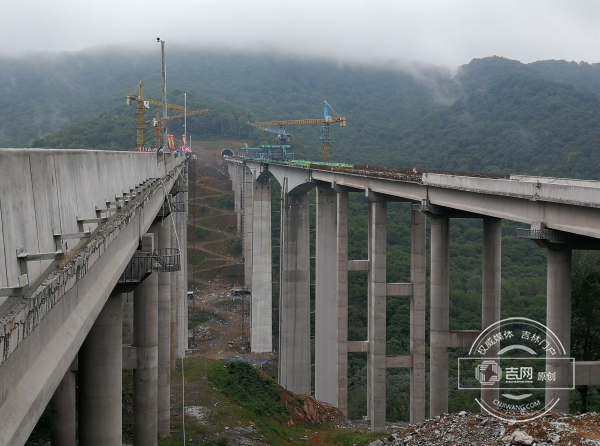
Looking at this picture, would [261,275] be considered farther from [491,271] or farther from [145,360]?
[145,360]

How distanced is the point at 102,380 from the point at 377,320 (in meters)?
23.8

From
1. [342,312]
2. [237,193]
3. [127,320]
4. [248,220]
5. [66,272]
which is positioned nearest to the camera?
[66,272]

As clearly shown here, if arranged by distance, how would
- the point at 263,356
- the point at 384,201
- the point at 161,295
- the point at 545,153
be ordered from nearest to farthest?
the point at 161,295
the point at 384,201
the point at 263,356
the point at 545,153

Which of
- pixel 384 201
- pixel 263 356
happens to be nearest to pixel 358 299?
pixel 263 356

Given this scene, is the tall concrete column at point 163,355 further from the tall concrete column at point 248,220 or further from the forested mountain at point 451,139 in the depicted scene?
the tall concrete column at point 248,220

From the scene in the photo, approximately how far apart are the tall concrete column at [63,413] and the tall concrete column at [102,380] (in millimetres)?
6239

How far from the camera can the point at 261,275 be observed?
7300cm

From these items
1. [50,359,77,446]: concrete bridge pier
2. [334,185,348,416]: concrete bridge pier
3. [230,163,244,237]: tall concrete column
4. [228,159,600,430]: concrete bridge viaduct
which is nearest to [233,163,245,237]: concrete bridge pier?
[230,163,244,237]: tall concrete column

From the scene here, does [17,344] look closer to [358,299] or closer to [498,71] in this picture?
[358,299]

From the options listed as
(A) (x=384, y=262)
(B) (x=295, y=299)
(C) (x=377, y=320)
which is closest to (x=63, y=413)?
(C) (x=377, y=320)

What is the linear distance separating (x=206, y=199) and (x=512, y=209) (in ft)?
305

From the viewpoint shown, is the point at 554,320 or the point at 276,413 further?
the point at 276,413

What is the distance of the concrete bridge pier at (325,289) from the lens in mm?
48969

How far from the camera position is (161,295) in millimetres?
29672
